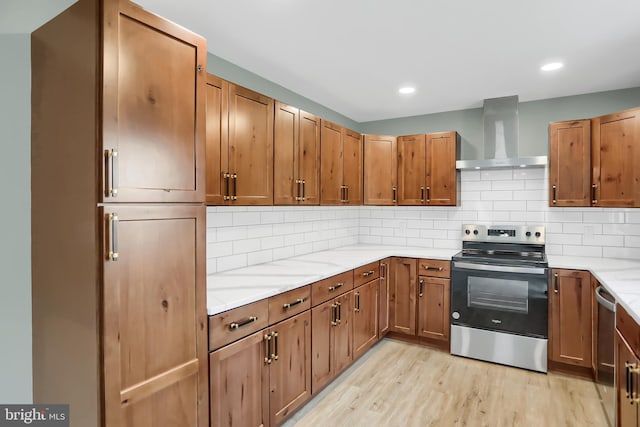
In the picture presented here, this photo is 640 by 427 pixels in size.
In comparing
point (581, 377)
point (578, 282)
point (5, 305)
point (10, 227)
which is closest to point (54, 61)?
point (10, 227)

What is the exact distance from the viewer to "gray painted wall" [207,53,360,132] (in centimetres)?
257

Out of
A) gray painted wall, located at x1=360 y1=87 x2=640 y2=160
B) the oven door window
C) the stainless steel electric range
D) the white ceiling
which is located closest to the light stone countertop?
the stainless steel electric range

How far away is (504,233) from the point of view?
377 centimetres

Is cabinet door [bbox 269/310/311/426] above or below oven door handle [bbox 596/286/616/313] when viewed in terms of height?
below

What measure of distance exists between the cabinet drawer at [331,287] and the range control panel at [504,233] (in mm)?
1694

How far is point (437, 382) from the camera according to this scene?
9.75 feet

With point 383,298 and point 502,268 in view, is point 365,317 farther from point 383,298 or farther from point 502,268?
point 502,268

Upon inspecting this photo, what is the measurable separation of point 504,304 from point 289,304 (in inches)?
85.7

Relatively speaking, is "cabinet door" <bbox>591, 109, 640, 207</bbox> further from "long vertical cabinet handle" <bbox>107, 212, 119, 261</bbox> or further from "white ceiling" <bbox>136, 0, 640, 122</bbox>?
"long vertical cabinet handle" <bbox>107, 212, 119, 261</bbox>

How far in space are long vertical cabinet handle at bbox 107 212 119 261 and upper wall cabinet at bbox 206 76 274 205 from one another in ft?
2.66

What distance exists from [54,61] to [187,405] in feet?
5.33

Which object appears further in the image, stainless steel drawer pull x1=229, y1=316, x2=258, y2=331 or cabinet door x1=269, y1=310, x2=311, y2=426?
cabinet door x1=269, y1=310, x2=311, y2=426

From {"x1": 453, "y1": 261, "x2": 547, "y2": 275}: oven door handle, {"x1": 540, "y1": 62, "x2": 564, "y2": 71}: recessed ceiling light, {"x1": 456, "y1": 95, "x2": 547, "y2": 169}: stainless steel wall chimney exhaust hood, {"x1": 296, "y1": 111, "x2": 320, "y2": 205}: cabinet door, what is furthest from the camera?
{"x1": 456, "y1": 95, "x2": 547, "y2": 169}: stainless steel wall chimney exhaust hood

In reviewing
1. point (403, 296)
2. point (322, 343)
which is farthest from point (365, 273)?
point (322, 343)
